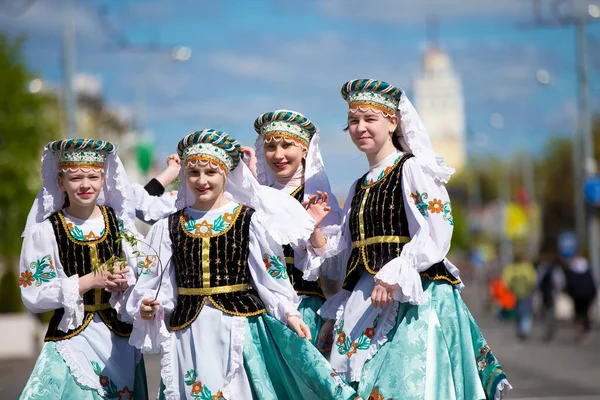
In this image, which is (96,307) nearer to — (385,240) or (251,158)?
(251,158)

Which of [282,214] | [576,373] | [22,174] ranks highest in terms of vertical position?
[22,174]

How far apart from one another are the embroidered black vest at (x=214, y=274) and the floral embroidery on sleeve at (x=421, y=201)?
1.01 meters

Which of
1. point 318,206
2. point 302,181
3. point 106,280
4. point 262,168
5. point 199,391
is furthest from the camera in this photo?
point 262,168

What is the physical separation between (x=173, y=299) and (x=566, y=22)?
24.5 m

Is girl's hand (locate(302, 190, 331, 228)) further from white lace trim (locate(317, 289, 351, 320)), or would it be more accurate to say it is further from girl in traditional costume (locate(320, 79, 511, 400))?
white lace trim (locate(317, 289, 351, 320))

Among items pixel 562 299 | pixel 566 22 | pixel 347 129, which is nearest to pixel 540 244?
pixel 562 299

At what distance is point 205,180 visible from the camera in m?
6.60

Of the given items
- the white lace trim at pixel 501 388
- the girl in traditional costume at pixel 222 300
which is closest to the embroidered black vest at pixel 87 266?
the girl in traditional costume at pixel 222 300

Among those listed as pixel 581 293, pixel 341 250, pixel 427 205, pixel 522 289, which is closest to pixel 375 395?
pixel 341 250

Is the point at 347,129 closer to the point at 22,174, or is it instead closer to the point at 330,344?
the point at 330,344

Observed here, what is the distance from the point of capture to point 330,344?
7.27 m

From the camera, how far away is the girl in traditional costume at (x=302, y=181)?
23.8ft

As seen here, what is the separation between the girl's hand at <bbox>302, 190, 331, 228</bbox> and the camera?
7.21 m

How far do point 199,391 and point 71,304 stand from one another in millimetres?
1018
